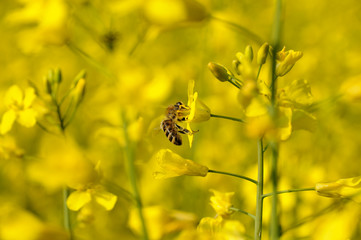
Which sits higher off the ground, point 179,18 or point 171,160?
point 179,18

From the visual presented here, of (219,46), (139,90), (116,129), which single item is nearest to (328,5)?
(219,46)

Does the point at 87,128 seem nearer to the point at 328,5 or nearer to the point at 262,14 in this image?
the point at 262,14

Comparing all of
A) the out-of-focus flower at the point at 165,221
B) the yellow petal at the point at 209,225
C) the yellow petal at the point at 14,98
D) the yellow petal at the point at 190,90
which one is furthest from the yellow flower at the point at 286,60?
the yellow petal at the point at 14,98

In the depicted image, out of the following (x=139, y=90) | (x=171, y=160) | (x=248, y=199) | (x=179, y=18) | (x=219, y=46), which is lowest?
(x=171, y=160)

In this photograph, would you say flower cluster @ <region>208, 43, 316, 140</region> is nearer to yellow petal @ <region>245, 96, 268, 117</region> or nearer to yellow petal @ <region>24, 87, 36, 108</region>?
yellow petal @ <region>245, 96, 268, 117</region>

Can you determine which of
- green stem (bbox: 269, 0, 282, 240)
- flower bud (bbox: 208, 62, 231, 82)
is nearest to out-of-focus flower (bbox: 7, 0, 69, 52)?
flower bud (bbox: 208, 62, 231, 82)

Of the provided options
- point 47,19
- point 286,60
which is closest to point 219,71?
point 286,60
